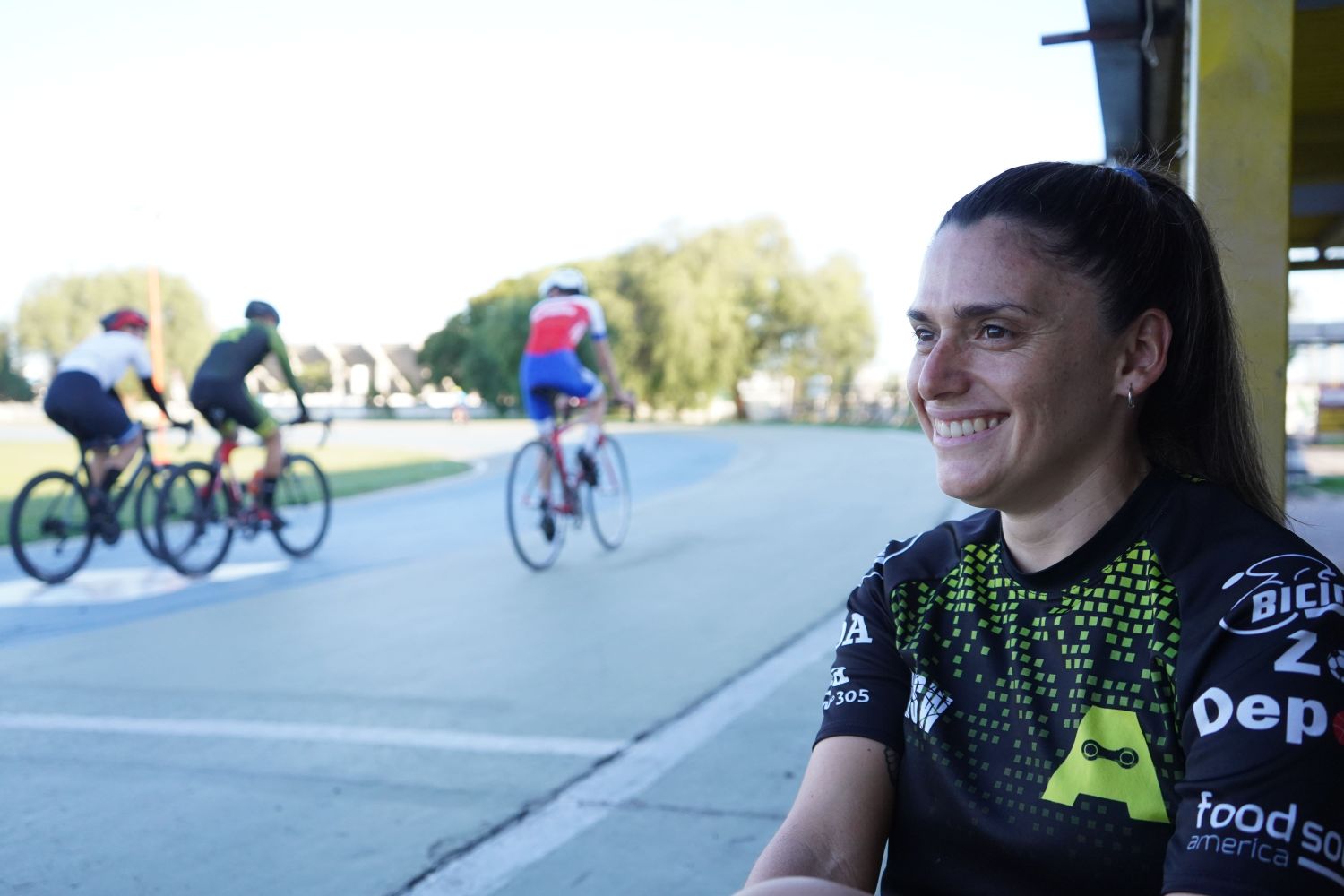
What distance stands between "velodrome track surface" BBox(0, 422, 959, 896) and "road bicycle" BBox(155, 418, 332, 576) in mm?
220

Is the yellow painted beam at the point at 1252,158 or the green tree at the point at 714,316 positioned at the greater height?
the green tree at the point at 714,316

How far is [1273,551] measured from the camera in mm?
1537

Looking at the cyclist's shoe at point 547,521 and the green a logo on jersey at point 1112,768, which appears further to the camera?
the cyclist's shoe at point 547,521

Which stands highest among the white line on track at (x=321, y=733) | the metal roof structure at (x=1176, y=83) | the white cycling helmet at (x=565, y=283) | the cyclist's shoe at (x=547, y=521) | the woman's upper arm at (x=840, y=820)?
the metal roof structure at (x=1176, y=83)

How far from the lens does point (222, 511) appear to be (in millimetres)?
9086

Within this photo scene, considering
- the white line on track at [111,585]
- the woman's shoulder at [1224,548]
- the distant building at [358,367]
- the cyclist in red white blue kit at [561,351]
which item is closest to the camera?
the woman's shoulder at [1224,548]

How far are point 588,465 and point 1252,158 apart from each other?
683cm

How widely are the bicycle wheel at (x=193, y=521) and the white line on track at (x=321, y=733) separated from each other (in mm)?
3699

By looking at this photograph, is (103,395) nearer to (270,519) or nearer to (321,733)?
(270,519)

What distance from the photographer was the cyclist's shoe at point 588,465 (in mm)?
9648

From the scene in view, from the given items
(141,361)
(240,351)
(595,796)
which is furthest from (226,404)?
(595,796)

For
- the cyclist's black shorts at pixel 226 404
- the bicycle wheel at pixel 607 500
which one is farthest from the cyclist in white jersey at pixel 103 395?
the bicycle wheel at pixel 607 500

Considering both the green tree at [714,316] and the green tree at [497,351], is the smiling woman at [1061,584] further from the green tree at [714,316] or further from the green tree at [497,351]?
the green tree at [497,351]

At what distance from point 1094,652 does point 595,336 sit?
7968 millimetres
